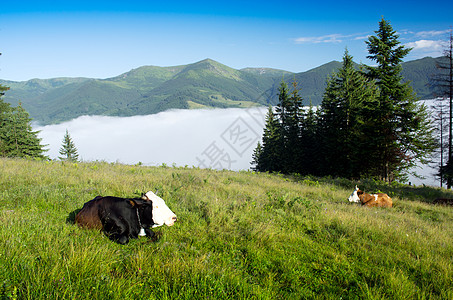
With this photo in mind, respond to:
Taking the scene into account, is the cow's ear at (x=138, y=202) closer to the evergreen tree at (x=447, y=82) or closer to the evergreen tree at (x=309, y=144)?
the evergreen tree at (x=447, y=82)

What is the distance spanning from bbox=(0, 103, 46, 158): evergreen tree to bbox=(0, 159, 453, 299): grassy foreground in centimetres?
4071

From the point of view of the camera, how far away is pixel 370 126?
2448 centimetres

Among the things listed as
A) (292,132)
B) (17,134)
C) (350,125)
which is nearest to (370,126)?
(350,125)

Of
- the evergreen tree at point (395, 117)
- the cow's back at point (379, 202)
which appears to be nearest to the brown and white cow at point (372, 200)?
the cow's back at point (379, 202)

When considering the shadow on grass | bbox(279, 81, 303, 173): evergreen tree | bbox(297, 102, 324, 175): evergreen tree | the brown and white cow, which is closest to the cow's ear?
the shadow on grass

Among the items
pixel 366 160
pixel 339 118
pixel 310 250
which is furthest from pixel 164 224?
pixel 339 118

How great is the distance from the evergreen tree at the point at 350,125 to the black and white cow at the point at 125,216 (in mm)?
25218

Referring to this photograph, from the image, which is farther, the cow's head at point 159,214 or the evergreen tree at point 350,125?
the evergreen tree at point 350,125

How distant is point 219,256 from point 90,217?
8.67ft

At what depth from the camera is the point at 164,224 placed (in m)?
5.13

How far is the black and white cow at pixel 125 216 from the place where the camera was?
4.47 metres

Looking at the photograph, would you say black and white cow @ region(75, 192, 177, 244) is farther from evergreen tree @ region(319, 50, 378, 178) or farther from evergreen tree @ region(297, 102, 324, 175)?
evergreen tree @ region(297, 102, 324, 175)

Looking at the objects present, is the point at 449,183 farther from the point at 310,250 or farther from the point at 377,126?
the point at 310,250

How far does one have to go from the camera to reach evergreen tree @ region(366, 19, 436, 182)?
74.0 ft
